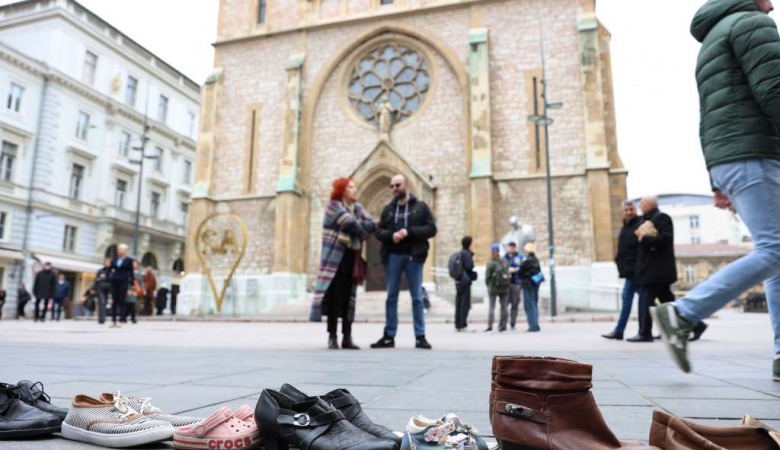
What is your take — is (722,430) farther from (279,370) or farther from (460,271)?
(460,271)

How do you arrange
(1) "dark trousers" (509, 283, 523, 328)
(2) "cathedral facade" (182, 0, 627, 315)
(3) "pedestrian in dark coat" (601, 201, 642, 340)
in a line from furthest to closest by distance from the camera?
(2) "cathedral facade" (182, 0, 627, 315) → (1) "dark trousers" (509, 283, 523, 328) → (3) "pedestrian in dark coat" (601, 201, 642, 340)

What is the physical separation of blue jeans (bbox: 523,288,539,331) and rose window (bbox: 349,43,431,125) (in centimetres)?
1269

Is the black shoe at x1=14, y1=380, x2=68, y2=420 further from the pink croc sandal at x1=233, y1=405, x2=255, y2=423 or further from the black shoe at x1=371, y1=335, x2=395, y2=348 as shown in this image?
the black shoe at x1=371, y1=335, x2=395, y2=348

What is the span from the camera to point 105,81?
31922 millimetres

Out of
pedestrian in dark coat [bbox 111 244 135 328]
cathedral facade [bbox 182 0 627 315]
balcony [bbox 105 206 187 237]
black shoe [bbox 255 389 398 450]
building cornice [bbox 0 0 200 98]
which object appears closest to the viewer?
black shoe [bbox 255 389 398 450]

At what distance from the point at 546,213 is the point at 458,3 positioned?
9023 mm

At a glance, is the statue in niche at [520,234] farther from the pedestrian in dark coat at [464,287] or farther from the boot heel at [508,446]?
the boot heel at [508,446]

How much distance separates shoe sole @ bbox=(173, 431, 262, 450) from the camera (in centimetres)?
168

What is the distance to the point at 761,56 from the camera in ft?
10.1

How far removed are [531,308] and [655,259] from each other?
4.27 metres

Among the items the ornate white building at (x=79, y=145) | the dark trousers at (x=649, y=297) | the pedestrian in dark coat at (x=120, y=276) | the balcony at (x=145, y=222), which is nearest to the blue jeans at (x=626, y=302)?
the dark trousers at (x=649, y=297)

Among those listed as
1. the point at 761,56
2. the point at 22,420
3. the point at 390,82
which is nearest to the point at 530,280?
the point at 761,56

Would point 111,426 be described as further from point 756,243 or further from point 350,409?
point 756,243

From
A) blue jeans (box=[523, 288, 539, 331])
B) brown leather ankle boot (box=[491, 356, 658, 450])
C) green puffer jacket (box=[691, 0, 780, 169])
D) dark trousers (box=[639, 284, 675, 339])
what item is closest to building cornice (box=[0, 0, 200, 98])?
blue jeans (box=[523, 288, 539, 331])
